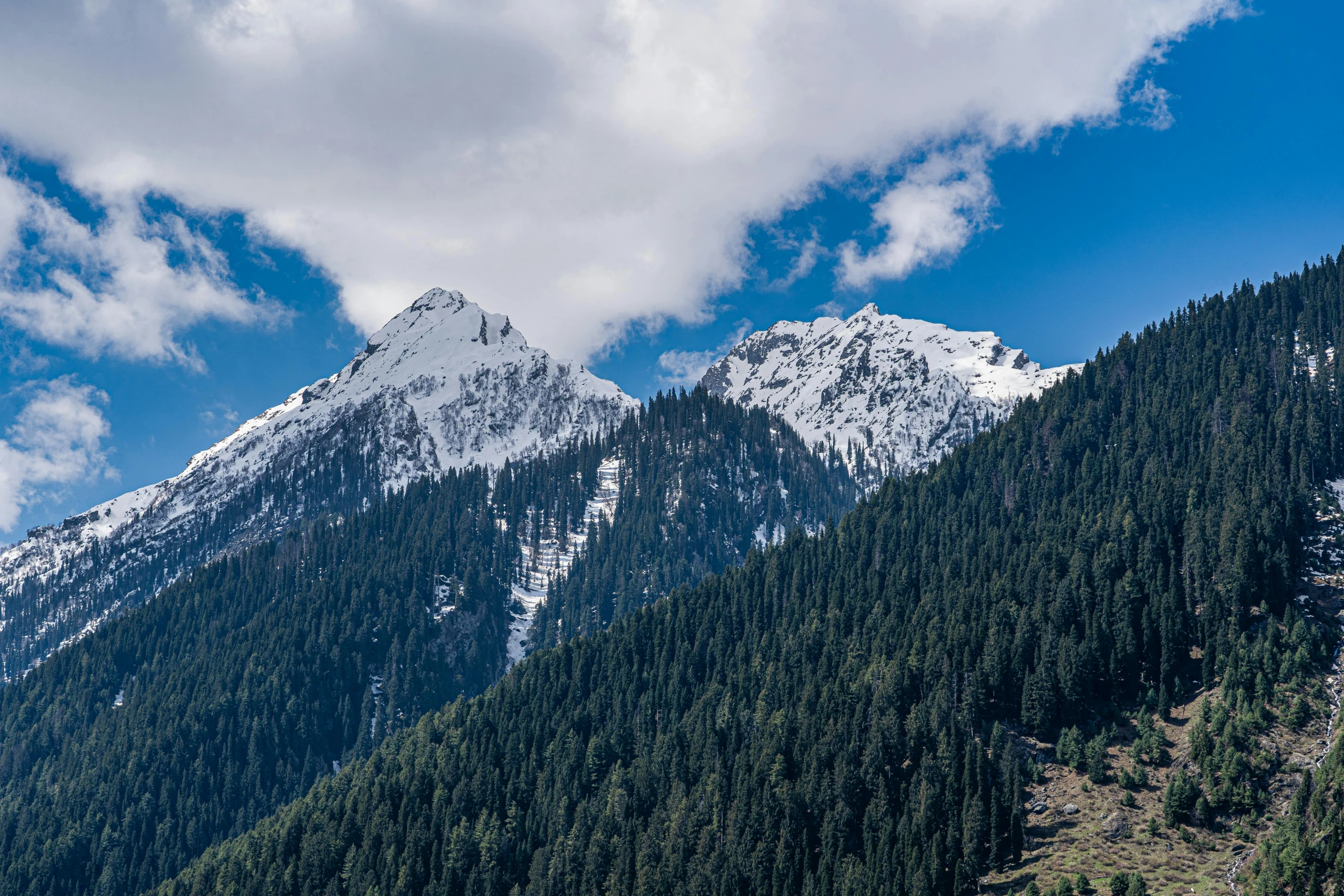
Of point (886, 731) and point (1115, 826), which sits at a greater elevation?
point (886, 731)

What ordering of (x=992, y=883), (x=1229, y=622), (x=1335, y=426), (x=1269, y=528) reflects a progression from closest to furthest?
(x=992, y=883) → (x=1229, y=622) → (x=1269, y=528) → (x=1335, y=426)

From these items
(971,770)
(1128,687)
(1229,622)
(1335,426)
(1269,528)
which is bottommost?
(971,770)

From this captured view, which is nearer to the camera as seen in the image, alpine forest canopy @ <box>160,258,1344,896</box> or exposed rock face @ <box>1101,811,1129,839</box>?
exposed rock face @ <box>1101,811,1129,839</box>

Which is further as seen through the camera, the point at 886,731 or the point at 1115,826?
the point at 886,731

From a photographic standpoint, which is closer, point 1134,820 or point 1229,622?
point 1134,820

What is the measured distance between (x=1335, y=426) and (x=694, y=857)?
140078 mm

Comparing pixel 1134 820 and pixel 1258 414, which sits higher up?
pixel 1258 414

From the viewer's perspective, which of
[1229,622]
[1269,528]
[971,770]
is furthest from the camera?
[1269,528]

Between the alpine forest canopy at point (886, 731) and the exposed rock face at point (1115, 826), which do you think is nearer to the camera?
the exposed rock face at point (1115, 826)

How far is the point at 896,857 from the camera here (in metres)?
131

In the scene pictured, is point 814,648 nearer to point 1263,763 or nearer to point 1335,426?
point 1263,763

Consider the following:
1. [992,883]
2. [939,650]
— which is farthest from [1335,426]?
[992,883]

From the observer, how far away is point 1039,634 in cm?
16175

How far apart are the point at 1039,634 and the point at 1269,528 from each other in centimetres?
3937
